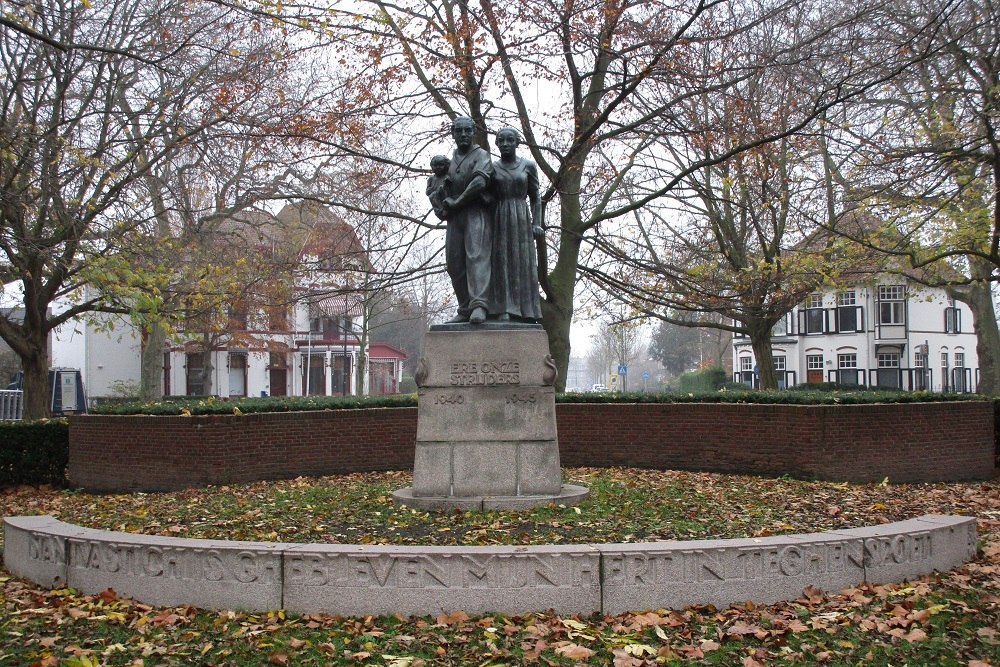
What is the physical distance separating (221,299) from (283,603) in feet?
44.8

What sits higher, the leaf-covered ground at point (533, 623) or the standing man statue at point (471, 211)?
the standing man statue at point (471, 211)

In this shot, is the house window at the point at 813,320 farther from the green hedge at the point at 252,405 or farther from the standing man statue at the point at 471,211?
the standing man statue at the point at 471,211

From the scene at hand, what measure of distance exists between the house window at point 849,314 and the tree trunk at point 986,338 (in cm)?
2219

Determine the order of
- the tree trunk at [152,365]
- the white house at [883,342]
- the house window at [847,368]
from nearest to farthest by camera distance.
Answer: the tree trunk at [152,365] → the white house at [883,342] → the house window at [847,368]

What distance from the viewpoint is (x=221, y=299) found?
1917 centimetres

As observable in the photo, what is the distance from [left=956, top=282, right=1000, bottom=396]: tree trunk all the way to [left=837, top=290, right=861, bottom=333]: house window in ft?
72.8

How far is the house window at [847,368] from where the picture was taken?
47713mm

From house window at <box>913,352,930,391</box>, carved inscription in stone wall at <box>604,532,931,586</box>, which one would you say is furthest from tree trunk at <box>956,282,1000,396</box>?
house window at <box>913,352,930,391</box>

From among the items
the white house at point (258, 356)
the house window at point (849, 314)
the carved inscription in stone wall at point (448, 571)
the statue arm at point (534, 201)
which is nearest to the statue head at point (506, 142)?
the statue arm at point (534, 201)

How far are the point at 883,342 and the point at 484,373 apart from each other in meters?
42.5

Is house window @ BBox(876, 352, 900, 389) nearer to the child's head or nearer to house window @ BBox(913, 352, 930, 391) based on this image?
house window @ BBox(913, 352, 930, 391)

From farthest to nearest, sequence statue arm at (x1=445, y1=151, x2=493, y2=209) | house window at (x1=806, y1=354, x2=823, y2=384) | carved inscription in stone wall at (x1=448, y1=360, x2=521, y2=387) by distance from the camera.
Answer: house window at (x1=806, y1=354, x2=823, y2=384) < statue arm at (x1=445, y1=151, x2=493, y2=209) < carved inscription in stone wall at (x1=448, y1=360, x2=521, y2=387)

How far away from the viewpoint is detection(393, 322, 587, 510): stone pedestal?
905 centimetres

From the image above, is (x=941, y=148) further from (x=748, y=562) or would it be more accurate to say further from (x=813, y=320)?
(x=813, y=320)
